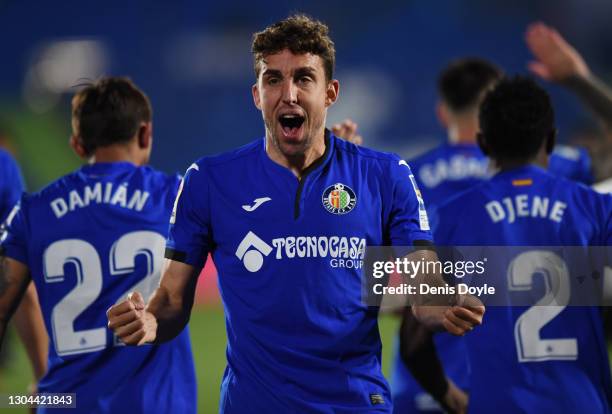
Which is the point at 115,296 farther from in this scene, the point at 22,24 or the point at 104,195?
the point at 22,24

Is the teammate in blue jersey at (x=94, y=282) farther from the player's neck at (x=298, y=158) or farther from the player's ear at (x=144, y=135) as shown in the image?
the player's neck at (x=298, y=158)

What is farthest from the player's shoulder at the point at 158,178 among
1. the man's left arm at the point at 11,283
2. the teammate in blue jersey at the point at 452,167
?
the teammate in blue jersey at the point at 452,167

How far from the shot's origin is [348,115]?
1823 centimetres

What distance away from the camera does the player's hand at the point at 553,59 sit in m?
4.94

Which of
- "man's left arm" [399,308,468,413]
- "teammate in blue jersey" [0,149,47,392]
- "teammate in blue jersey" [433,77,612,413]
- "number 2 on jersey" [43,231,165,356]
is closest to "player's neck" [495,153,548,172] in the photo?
"teammate in blue jersey" [433,77,612,413]

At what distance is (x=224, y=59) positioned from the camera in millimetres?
18641

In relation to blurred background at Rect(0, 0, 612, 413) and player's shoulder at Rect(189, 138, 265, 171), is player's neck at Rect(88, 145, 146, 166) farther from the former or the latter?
blurred background at Rect(0, 0, 612, 413)

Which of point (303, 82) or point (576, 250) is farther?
point (576, 250)

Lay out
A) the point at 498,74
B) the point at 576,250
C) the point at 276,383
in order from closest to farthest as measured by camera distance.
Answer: the point at 276,383 → the point at 576,250 → the point at 498,74

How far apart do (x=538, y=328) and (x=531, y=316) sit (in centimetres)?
6

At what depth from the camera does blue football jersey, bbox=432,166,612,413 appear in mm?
3932

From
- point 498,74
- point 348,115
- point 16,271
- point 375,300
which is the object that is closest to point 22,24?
point 348,115

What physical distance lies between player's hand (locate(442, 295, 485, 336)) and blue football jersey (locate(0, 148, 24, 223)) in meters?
2.90

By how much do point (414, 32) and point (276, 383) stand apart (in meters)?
16.9
